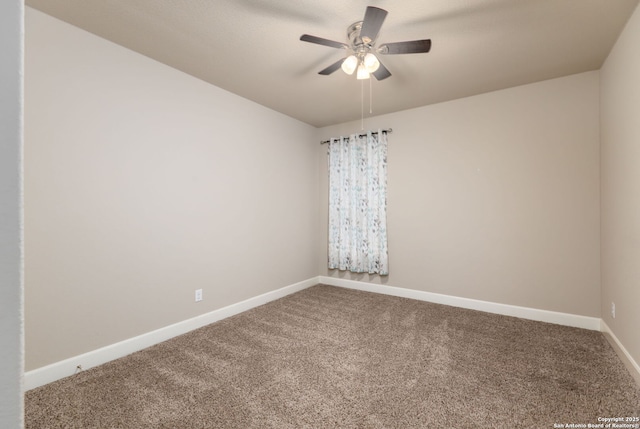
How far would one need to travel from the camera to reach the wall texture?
14.8 inches

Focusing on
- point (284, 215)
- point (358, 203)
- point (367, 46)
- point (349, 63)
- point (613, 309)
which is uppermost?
point (367, 46)

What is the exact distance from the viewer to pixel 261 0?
1917 millimetres

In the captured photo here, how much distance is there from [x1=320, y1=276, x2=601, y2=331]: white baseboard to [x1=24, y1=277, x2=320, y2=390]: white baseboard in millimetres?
1486

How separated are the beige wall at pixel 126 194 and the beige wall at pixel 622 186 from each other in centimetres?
345

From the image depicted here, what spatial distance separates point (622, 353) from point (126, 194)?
4225mm

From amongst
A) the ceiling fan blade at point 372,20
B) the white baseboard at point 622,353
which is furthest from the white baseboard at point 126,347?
the white baseboard at point 622,353

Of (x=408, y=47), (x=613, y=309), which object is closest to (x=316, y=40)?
(x=408, y=47)

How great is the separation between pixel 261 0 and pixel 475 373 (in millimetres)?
3020

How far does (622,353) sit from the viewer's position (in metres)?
2.26

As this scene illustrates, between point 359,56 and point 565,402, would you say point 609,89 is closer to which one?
point 359,56

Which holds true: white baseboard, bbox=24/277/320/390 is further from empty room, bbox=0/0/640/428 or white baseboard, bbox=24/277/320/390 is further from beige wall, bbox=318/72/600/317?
beige wall, bbox=318/72/600/317

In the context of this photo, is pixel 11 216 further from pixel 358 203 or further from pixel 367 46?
pixel 358 203

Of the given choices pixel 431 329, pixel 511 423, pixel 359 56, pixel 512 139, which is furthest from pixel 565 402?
pixel 359 56

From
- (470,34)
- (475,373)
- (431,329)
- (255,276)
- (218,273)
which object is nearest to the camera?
(475,373)
